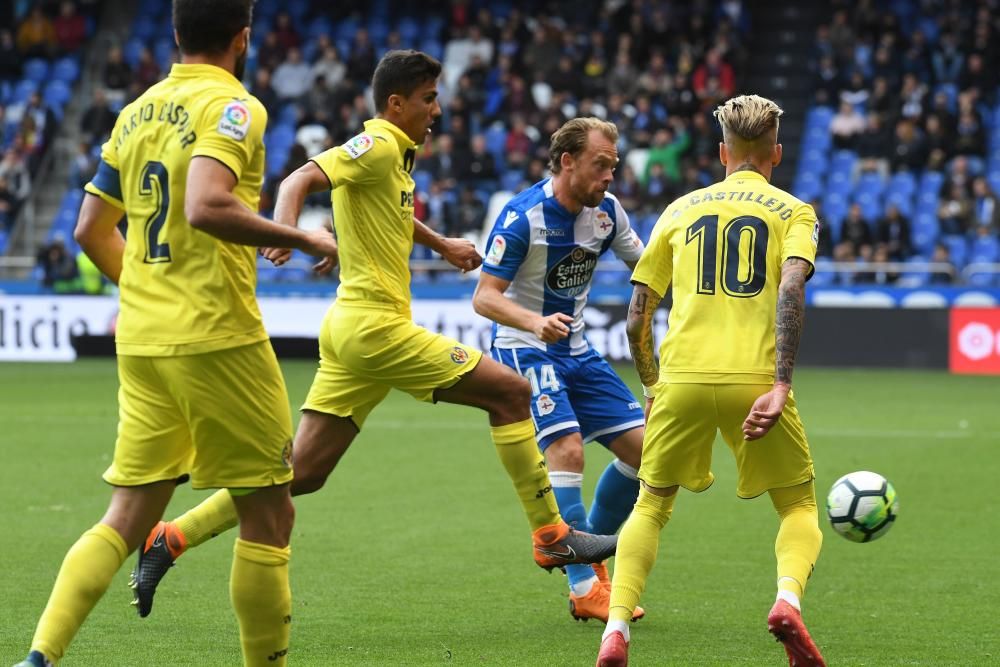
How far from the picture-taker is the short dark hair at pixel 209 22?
Result: 4.47 m

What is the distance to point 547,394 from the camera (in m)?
6.72

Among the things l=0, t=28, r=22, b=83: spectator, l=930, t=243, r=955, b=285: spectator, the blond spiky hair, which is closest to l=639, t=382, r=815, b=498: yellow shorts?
the blond spiky hair

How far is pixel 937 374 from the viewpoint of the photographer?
19734mm

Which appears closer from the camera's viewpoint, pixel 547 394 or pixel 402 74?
pixel 402 74

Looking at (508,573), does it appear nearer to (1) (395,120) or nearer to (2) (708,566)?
(2) (708,566)

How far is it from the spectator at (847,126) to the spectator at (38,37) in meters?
14.9

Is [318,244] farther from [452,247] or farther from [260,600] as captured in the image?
[452,247]

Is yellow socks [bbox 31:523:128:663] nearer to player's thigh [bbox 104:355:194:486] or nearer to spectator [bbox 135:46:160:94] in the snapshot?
player's thigh [bbox 104:355:194:486]

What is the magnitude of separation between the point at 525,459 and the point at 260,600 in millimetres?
1772

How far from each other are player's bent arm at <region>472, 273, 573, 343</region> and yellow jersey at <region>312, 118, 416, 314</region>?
0.41m

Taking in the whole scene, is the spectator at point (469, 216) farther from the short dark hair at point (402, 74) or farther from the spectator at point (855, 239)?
the short dark hair at point (402, 74)

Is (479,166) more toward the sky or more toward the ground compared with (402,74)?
more toward the ground

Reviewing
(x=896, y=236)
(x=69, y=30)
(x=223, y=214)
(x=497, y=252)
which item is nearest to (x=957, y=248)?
(x=896, y=236)

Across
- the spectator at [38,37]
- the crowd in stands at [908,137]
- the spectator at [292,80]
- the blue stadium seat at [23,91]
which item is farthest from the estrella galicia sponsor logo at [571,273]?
the spectator at [38,37]
